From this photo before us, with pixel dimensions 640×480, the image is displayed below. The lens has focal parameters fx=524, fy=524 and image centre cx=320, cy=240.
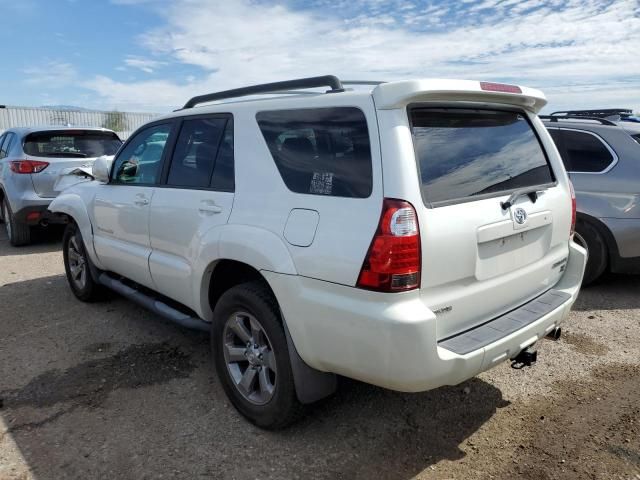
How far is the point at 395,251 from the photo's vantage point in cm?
228

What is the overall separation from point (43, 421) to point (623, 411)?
3.53 meters

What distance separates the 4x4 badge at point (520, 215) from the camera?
9.11ft

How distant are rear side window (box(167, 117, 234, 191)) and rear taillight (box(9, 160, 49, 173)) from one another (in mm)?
4889

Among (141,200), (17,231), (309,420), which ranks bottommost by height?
(309,420)

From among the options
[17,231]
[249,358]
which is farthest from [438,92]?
[17,231]

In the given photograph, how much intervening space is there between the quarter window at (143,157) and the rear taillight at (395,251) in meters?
2.22

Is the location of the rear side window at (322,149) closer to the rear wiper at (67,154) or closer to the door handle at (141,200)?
the door handle at (141,200)

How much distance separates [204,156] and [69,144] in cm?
549

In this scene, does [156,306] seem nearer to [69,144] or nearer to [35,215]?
[35,215]

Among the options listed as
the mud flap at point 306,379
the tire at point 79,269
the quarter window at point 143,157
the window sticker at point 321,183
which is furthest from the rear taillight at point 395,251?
the tire at point 79,269

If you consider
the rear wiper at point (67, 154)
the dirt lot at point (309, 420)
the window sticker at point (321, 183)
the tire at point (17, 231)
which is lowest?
the dirt lot at point (309, 420)

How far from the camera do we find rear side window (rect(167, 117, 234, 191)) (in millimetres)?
3242

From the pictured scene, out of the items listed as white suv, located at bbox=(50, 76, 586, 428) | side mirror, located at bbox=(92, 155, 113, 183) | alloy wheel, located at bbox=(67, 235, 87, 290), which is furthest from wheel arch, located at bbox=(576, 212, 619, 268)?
alloy wheel, located at bbox=(67, 235, 87, 290)

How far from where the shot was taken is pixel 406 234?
2293 mm
